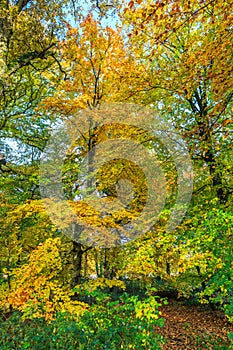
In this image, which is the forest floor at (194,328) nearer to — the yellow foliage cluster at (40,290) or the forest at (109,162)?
the forest at (109,162)

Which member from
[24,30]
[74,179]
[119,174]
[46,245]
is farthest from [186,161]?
[24,30]

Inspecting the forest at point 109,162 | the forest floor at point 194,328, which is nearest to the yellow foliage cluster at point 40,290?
the forest at point 109,162

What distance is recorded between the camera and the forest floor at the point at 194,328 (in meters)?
5.93

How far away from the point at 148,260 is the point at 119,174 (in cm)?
248

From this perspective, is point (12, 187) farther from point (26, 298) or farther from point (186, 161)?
point (186, 161)

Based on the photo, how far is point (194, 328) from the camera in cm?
761

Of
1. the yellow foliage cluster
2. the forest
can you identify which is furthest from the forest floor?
the yellow foliage cluster

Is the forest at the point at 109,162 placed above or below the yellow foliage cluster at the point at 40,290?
above

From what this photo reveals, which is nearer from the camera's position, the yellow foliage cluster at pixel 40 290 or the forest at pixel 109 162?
the yellow foliage cluster at pixel 40 290

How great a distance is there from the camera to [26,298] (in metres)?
4.32

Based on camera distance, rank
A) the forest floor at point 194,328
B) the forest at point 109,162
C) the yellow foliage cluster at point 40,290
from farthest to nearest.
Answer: the forest floor at point 194,328, the forest at point 109,162, the yellow foliage cluster at point 40,290

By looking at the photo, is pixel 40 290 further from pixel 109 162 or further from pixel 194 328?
pixel 194 328

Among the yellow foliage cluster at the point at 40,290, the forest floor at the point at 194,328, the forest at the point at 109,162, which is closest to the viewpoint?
the yellow foliage cluster at the point at 40,290

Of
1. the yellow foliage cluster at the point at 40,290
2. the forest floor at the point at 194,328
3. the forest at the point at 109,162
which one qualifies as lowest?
the forest floor at the point at 194,328
